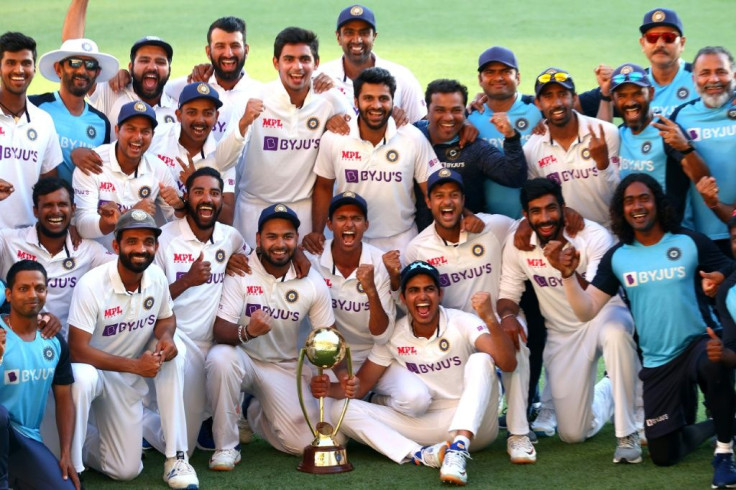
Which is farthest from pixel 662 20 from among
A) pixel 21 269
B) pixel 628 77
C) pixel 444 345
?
pixel 21 269

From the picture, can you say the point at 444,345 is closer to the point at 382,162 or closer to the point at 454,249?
the point at 454,249

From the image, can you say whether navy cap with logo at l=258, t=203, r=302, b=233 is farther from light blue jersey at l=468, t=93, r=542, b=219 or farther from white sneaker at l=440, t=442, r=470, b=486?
white sneaker at l=440, t=442, r=470, b=486

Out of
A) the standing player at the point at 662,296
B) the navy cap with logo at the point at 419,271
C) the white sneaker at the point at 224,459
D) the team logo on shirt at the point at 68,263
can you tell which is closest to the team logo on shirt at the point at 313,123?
the navy cap with logo at the point at 419,271

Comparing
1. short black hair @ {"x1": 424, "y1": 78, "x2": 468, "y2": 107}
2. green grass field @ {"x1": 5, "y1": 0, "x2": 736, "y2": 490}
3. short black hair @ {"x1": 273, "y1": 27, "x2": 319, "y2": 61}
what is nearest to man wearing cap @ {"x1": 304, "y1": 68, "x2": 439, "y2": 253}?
short black hair @ {"x1": 424, "y1": 78, "x2": 468, "y2": 107}

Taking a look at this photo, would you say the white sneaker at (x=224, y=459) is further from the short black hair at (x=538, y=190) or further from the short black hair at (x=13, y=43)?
the short black hair at (x=13, y=43)

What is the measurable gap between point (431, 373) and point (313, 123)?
6.78ft

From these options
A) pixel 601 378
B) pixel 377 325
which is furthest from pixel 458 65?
pixel 377 325

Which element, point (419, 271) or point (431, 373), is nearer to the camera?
point (419, 271)

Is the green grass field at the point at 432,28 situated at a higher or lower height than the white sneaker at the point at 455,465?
higher

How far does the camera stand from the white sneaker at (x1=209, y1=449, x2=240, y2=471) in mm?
7742

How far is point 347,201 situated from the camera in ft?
27.3

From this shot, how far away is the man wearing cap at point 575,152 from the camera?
851 cm

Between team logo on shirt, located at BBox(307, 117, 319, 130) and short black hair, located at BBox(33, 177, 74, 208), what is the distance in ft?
6.14

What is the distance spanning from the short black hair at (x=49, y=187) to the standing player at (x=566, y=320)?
2.83 m
